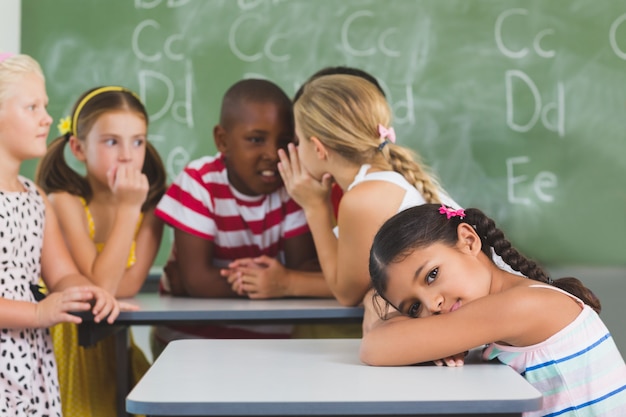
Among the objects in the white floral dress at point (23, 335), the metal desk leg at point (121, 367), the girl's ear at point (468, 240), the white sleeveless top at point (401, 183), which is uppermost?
the girl's ear at point (468, 240)

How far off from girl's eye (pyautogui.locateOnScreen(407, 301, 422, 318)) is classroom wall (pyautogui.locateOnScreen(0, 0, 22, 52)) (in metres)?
2.76

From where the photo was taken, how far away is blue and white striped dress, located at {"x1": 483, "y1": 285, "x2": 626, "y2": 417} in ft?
5.10

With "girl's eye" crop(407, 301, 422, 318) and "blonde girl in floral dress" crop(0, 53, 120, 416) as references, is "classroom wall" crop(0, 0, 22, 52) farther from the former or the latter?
"girl's eye" crop(407, 301, 422, 318)

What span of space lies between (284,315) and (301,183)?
428mm

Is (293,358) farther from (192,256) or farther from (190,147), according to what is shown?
(190,147)

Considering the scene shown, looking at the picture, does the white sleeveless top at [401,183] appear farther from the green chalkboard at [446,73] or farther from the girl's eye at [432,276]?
the green chalkboard at [446,73]

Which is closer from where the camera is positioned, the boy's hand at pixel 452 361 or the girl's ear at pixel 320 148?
the boy's hand at pixel 452 361

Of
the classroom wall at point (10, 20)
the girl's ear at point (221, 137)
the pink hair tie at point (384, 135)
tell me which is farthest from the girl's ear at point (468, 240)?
the classroom wall at point (10, 20)

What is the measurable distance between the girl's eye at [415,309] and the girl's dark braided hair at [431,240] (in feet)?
0.21

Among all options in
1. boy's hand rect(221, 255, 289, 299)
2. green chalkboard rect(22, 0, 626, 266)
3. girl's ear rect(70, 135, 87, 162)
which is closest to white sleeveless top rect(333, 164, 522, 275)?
boy's hand rect(221, 255, 289, 299)

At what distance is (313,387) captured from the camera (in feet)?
4.53

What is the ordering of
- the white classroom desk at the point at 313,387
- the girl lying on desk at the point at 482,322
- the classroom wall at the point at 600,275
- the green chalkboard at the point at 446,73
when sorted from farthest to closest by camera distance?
the green chalkboard at the point at 446,73 → the classroom wall at the point at 600,275 → the girl lying on desk at the point at 482,322 → the white classroom desk at the point at 313,387

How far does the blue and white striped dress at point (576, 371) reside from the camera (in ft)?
5.10

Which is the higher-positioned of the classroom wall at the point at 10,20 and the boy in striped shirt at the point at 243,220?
the classroom wall at the point at 10,20
